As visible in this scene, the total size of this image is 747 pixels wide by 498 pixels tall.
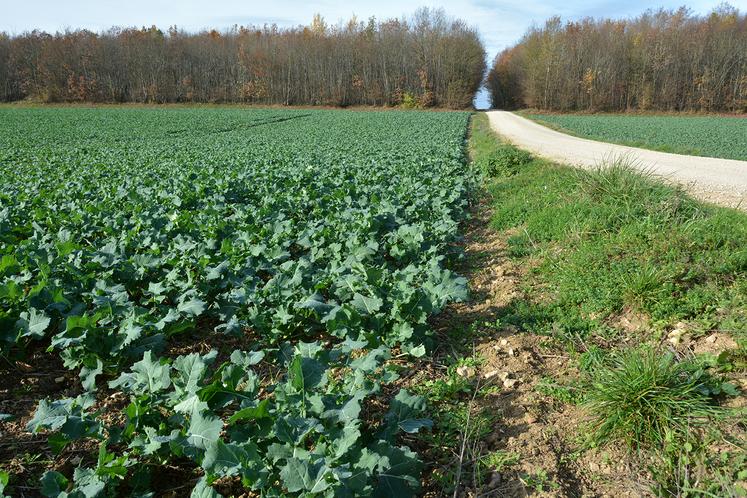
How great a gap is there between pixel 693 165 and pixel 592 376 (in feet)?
36.2

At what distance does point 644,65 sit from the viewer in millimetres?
60531

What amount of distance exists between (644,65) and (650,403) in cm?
7054

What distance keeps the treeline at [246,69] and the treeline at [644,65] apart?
10.6m

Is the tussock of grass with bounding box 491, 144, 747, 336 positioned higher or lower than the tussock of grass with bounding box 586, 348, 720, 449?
higher

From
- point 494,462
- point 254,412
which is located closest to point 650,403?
point 494,462

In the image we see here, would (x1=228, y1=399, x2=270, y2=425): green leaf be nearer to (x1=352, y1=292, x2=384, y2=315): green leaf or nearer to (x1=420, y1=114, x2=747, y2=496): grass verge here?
(x1=420, y1=114, x2=747, y2=496): grass verge

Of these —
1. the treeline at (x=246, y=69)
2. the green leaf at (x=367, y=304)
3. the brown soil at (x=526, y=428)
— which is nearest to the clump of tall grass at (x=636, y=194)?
the brown soil at (x=526, y=428)

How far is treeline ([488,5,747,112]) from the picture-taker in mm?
58156

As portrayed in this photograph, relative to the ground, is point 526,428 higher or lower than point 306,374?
lower

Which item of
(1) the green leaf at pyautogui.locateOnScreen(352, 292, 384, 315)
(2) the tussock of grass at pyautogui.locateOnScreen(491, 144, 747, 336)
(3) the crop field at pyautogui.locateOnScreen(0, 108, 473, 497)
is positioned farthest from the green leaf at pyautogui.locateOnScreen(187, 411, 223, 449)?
(2) the tussock of grass at pyautogui.locateOnScreen(491, 144, 747, 336)

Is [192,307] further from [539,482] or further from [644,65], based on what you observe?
[644,65]

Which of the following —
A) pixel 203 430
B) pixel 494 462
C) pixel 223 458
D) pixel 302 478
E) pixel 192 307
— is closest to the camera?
pixel 302 478

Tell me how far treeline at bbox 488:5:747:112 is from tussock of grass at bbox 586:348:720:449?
2635 inches

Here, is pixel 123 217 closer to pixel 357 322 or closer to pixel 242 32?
pixel 357 322
